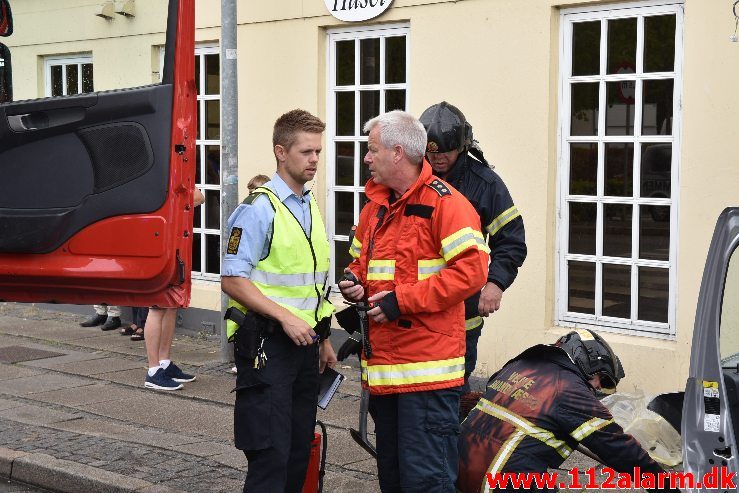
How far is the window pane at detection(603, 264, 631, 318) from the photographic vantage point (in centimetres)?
809

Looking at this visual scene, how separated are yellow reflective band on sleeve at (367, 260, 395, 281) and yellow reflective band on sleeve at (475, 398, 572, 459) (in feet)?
2.27

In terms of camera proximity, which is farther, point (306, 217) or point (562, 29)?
point (562, 29)

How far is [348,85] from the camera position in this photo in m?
9.87

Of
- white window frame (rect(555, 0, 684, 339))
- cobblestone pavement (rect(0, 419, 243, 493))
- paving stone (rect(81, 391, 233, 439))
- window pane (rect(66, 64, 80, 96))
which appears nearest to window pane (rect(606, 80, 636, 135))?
white window frame (rect(555, 0, 684, 339))

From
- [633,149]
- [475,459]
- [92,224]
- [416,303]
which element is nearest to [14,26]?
[92,224]

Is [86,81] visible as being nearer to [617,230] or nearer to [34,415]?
[34,415]

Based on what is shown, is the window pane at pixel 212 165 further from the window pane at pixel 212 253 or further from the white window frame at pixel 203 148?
the window pane at pixel 212 253

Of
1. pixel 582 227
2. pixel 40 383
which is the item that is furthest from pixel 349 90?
pixel 40 383

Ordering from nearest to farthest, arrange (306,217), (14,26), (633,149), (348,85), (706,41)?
(306,217)
(14,26)
(706,41)
(633,149)
(348,85)

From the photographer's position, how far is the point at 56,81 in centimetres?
571

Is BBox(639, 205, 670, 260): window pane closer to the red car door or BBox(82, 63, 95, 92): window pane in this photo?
the red car door

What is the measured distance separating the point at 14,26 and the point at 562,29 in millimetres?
3974

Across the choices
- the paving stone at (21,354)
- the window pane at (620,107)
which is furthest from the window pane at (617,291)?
the paving stone at (21,354)

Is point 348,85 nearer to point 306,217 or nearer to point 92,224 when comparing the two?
point 92,224
